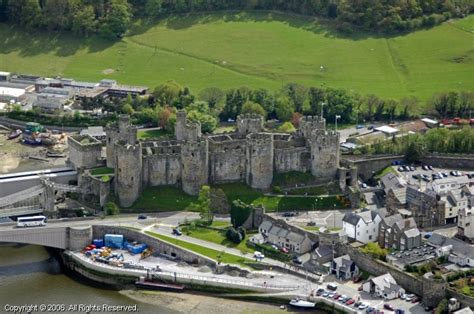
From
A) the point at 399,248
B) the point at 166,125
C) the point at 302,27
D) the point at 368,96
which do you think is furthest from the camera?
the point at 302,27

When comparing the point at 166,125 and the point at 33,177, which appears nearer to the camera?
the point at 33,177

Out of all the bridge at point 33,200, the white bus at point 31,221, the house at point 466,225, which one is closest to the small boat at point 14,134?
the bridge at point 33,200

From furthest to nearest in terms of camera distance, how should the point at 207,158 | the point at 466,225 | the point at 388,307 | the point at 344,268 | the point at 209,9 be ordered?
the point at 209,9
the point at 207,158
the point at 466,225
the point at 344,268
the point at 388,307

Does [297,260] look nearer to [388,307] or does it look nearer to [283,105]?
[388,307]

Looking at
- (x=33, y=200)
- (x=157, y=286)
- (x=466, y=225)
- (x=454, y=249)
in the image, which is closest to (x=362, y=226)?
(x=454, y=249)

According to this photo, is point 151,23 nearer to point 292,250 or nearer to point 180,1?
point 180,1

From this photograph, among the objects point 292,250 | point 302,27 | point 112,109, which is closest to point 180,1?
point 302,27

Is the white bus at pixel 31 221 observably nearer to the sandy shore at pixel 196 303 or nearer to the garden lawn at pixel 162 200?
the garden lawn at pixel 162 200
